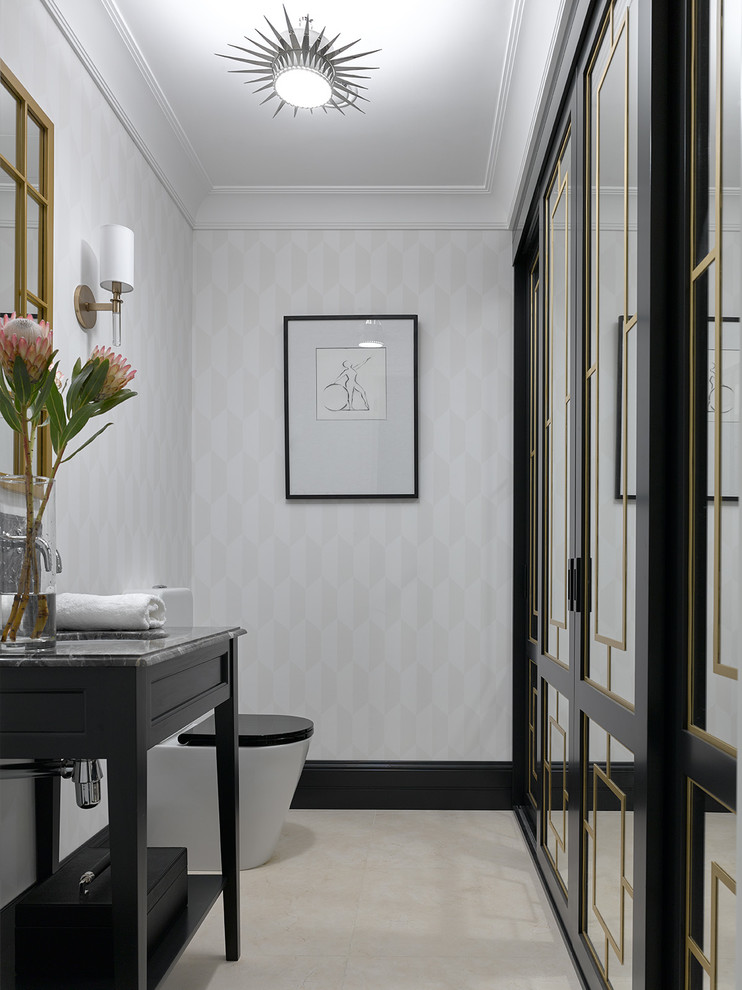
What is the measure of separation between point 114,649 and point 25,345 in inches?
21.1

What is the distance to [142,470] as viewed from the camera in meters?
2.92

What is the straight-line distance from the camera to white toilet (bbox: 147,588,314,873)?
8.71 ft

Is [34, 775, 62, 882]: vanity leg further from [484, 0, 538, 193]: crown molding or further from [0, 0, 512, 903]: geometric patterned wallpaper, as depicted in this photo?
[484, 0, 538, 193]: crown molding

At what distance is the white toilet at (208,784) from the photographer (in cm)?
266

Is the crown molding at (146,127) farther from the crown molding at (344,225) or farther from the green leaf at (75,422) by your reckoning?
the green leaf at (75,422)

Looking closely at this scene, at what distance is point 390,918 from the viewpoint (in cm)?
244

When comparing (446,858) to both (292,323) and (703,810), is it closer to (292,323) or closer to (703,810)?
(703,810)

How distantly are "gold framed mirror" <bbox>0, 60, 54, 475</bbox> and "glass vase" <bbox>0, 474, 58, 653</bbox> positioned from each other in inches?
13.7

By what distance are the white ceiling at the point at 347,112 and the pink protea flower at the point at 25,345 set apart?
3.44 ft

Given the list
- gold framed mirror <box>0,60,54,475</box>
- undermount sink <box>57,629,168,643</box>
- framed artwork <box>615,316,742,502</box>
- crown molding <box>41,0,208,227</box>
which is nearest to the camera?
framed artwork <box>615,316,742,502</box>

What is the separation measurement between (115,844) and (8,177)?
1.39 m

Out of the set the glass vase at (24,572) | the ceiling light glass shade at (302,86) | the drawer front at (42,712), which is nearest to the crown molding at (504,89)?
the ceiling light glass shade at (302,86)

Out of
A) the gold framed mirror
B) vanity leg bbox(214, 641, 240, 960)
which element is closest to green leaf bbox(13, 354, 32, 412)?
the gold framed mirror

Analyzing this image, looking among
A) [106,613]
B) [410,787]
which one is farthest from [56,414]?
[410,787]
